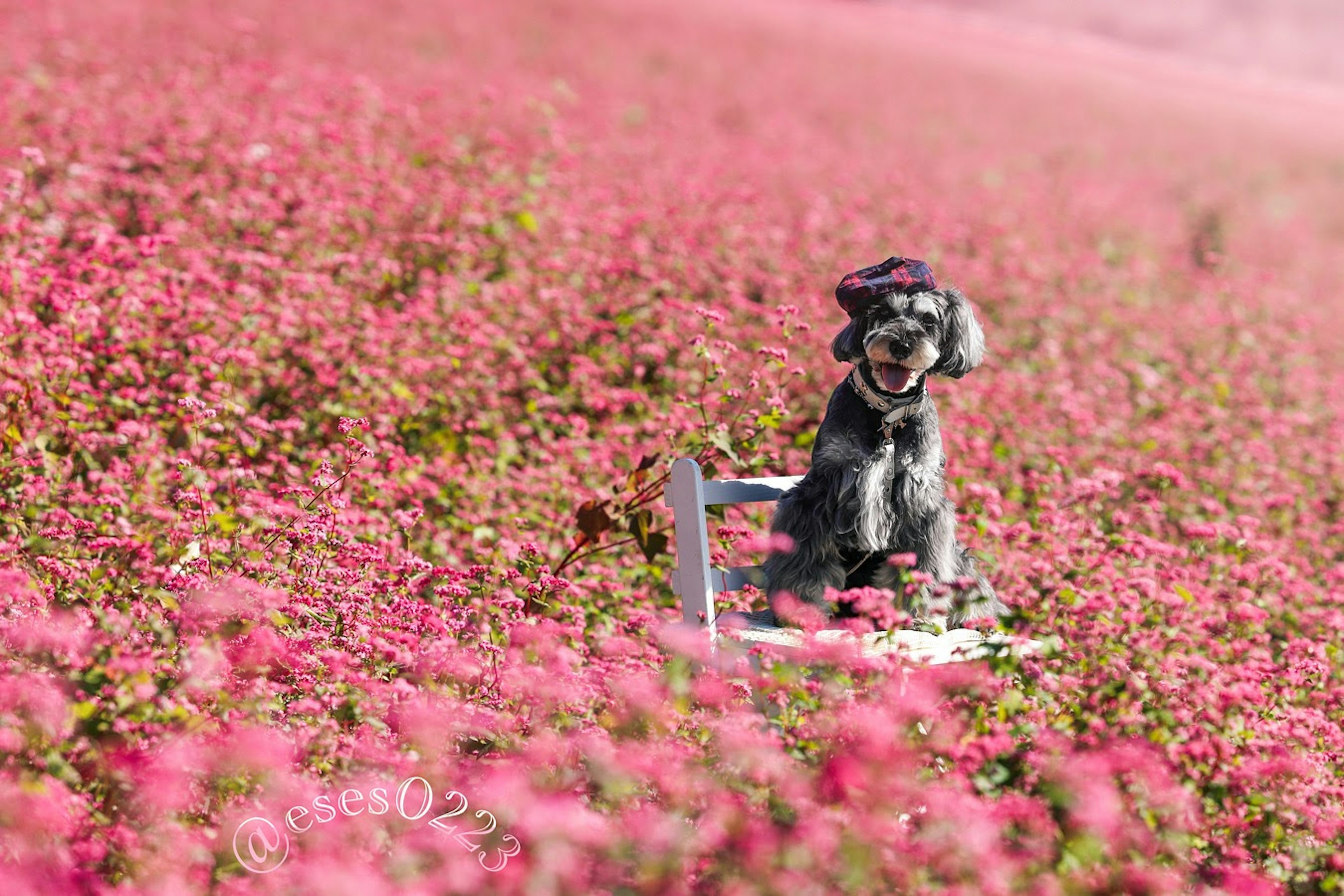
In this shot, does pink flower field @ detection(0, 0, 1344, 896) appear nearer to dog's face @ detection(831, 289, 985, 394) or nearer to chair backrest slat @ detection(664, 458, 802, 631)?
chair backrest slat @ detection(664, 458, 802, 631)

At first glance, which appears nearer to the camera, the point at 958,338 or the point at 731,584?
the point at 958,338

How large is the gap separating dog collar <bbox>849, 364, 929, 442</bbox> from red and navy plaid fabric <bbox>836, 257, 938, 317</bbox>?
0.20 meters

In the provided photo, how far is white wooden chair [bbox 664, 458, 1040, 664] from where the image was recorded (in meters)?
3.12

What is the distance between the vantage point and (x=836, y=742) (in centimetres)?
273

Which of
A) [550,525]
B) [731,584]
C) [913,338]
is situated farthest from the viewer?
[550,525]

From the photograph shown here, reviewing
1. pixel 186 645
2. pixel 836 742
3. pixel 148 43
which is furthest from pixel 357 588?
pixel 148 43

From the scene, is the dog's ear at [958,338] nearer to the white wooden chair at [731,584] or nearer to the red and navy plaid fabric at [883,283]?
the red and navy plaid fabric at [883,283]

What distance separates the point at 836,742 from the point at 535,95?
1313 cm

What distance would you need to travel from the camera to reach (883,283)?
11.2 ft

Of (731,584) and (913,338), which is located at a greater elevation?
(913,338)

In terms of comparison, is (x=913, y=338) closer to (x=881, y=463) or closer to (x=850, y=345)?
(x=850, y=345)

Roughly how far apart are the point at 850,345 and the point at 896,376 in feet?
0.66

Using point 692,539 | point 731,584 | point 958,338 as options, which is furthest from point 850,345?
point 731,584

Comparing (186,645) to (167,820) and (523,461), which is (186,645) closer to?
(167,820)
